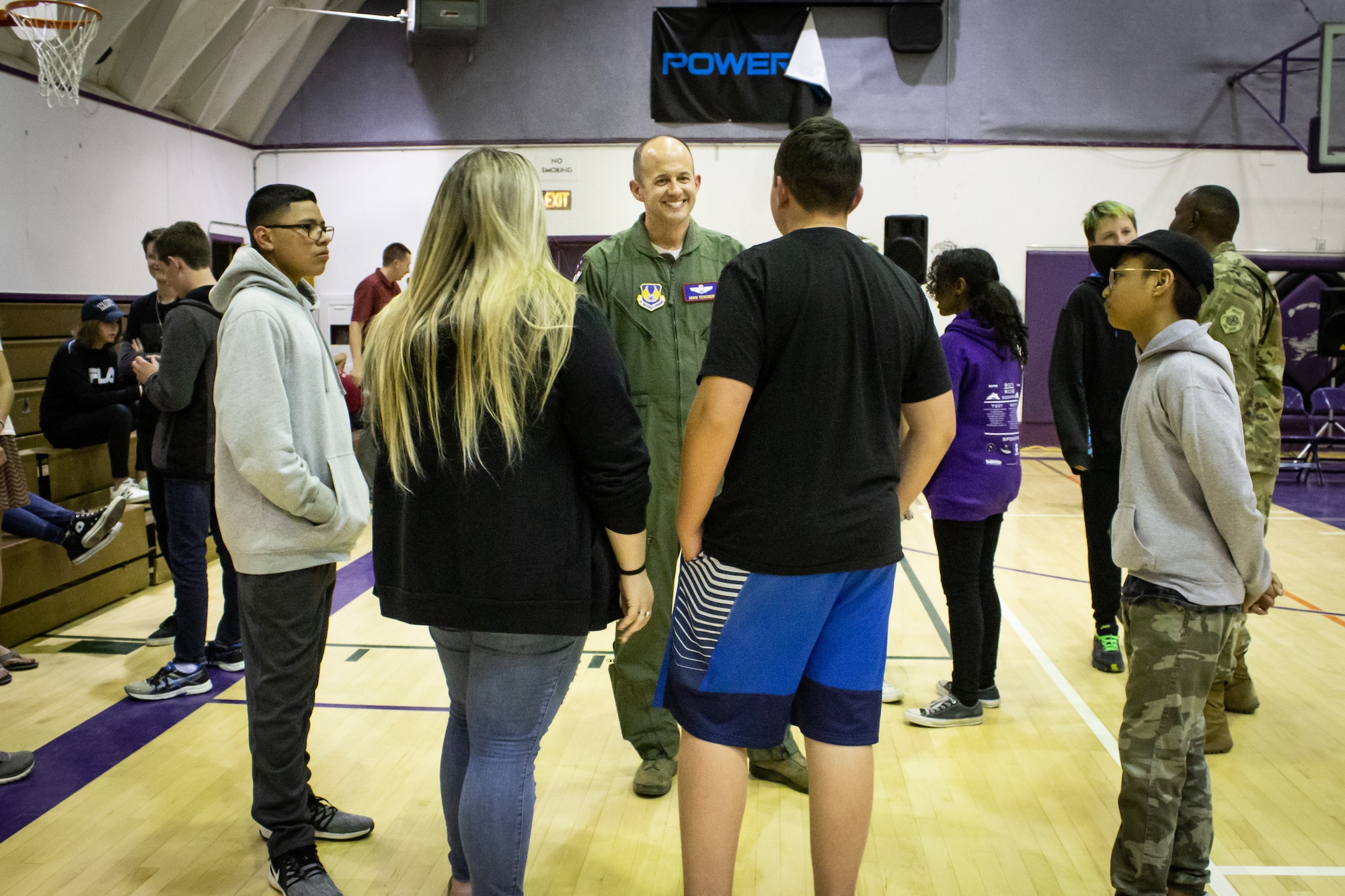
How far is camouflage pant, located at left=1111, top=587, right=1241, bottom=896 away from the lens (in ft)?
6.61

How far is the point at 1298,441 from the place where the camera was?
9.52 m

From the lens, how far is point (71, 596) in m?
4.41

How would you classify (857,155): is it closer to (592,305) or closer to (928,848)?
(592,305)

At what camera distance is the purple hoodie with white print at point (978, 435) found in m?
3.04

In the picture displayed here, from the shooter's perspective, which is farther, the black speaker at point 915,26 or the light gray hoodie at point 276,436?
the black speaker at point 915,26

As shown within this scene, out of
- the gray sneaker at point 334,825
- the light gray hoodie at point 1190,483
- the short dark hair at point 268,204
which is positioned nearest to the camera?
the light gray hoodie at point 1190,483

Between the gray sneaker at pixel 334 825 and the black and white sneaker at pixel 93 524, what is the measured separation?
7.32 feet

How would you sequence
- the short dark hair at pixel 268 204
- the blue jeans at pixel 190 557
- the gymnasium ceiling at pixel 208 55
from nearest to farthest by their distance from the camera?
the short dark hair at pixel 268 204 < the blue jeans at pixel 190 557 < the gymnasium ceiling at pixel 208 55

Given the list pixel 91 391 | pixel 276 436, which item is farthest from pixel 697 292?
pixel 91 391

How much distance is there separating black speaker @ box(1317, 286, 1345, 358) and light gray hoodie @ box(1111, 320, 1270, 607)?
282 inches

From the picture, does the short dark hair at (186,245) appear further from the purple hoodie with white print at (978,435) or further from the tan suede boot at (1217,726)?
the tan suede boot at (1217,726)

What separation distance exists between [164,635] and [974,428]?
332cm

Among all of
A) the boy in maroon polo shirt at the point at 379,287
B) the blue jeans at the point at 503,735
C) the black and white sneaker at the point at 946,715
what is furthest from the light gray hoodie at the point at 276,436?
the boy in maroon polo shirt at the point at 379,287

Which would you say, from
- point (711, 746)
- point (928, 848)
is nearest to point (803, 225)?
point (711, 746)
